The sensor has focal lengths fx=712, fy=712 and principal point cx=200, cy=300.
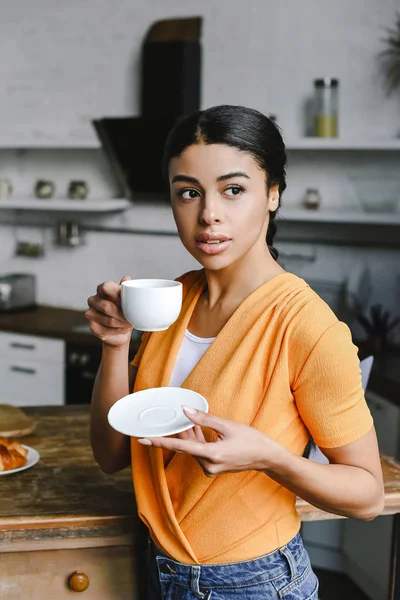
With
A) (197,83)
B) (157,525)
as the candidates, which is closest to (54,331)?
(197,83)

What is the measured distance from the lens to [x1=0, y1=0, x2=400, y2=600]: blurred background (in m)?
3.49

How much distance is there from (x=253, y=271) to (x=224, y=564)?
50cm

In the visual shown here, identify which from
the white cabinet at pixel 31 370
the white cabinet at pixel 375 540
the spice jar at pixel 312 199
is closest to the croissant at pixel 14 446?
the white cabinet at pixel 375 540

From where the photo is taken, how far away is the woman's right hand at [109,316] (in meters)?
1.24

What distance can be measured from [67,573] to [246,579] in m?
0.47

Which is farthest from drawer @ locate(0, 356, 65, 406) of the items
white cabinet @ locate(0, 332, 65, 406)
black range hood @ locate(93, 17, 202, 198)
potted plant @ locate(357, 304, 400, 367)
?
potted plant @ locate(357, 304, 400, 367)

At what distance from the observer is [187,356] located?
4.26ft

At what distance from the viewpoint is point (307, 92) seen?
3.71 metres

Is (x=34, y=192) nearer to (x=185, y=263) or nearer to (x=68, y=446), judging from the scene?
(x=185, y=263)

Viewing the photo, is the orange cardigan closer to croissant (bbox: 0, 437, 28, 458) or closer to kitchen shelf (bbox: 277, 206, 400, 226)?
croissant (bbox: 0, 437, 28, 458)

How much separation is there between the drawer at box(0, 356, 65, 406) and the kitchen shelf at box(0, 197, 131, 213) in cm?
90

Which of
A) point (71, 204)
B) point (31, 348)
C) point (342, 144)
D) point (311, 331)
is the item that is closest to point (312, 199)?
point (342, 144)

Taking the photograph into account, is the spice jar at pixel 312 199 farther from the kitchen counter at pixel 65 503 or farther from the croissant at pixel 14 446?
the croissant at pixel 14 446

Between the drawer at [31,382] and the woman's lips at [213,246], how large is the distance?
2.73 meters
